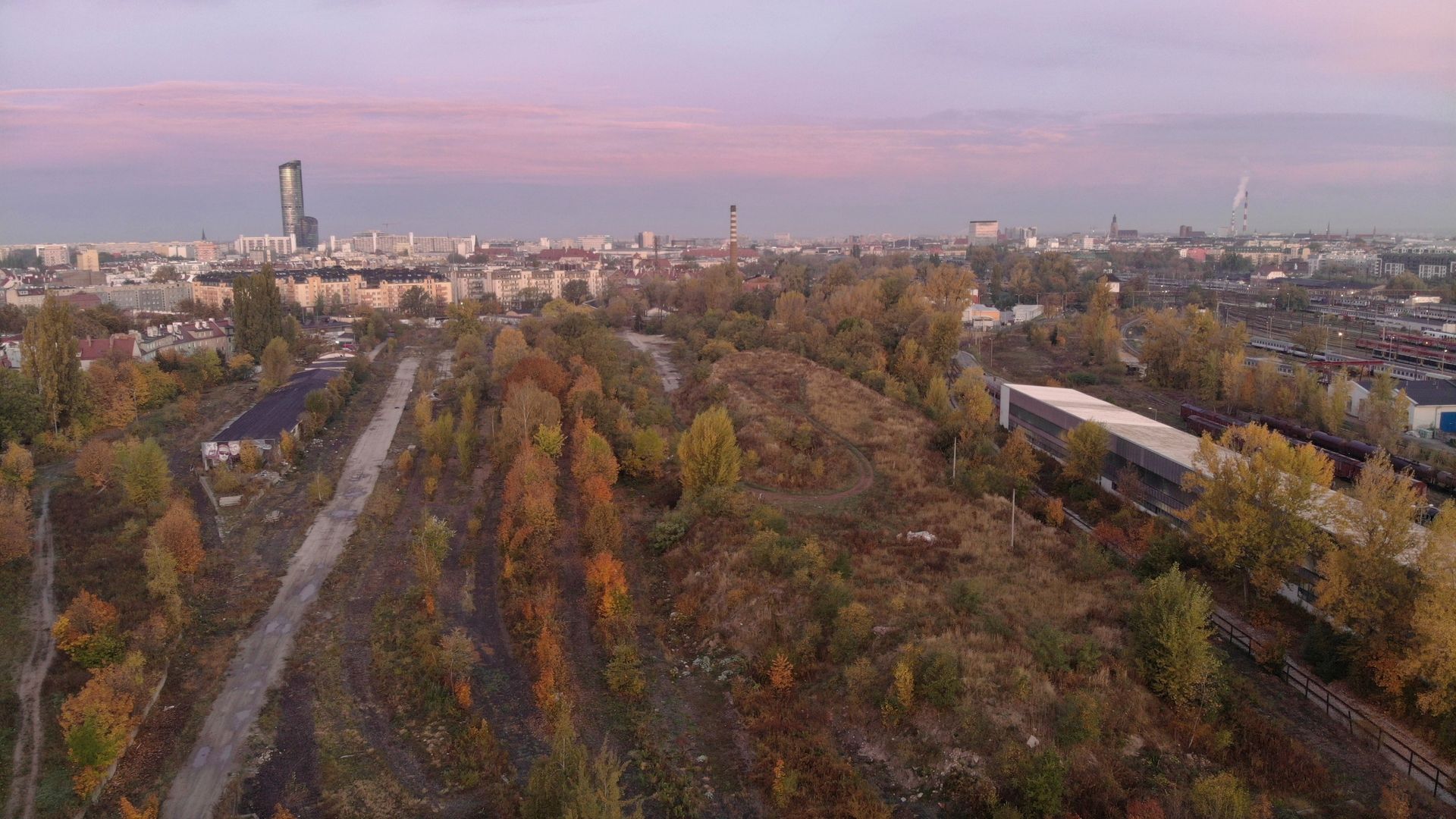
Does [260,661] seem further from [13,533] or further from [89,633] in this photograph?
[13,533]

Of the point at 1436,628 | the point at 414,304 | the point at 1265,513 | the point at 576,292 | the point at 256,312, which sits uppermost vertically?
the point at 256,312

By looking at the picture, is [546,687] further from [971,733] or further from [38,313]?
[38,313]

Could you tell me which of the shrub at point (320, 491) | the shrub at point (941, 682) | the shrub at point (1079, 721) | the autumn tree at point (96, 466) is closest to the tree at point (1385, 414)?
the shrub at point (1079, 721)

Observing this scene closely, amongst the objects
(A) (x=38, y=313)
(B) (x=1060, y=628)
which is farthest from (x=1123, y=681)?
(A) (x=38, y=313)

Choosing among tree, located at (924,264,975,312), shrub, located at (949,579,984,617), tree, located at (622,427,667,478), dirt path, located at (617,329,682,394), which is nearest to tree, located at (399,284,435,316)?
dirt path, located at (617,329,682,394)

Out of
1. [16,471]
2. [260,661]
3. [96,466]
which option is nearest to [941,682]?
→ [260,661]

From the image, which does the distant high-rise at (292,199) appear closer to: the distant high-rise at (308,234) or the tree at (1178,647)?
the distant high-rise at (308,234)
